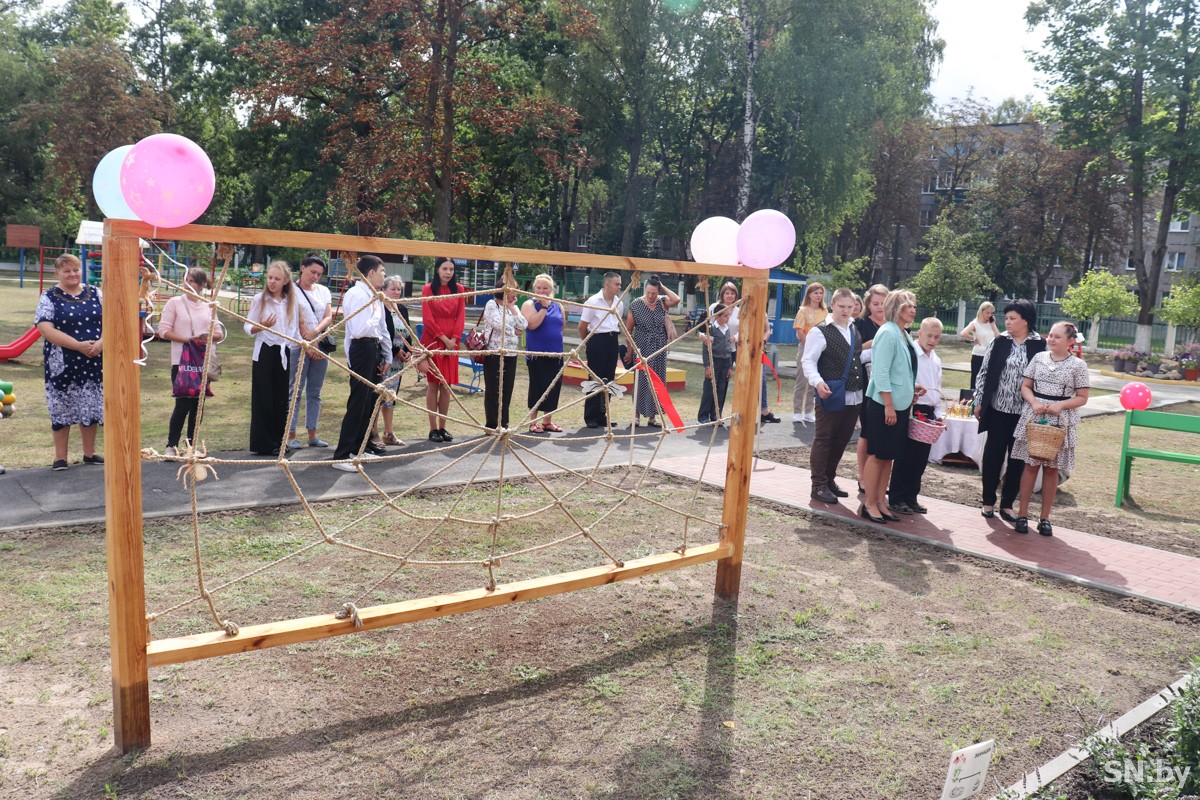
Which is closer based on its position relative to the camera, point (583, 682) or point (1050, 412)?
point (583, 682)

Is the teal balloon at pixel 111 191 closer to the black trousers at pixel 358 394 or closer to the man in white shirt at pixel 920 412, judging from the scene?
the black trousers at pixel 358 394

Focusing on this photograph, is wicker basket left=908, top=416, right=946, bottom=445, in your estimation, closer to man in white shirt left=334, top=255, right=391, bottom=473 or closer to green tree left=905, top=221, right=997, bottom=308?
man in white shirt left=334, top=255, right=391, bottom=473

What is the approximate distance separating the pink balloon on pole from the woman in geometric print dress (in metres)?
4.54

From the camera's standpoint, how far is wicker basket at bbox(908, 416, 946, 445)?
6844 mm

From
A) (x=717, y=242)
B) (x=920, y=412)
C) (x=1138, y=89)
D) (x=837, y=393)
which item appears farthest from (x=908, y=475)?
(x=1138, y=89)

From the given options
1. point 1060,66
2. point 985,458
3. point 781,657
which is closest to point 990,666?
point 781,657

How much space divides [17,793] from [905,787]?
2997 millimetres

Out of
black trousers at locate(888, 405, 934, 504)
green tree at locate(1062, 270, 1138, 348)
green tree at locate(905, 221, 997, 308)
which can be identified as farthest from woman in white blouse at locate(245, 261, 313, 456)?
green tree at locate(905, 221, 997, 308)

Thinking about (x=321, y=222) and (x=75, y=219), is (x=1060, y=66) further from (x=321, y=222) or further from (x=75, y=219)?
(x=75, y=219)

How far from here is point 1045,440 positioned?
21.0 ft

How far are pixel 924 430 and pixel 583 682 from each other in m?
4.01

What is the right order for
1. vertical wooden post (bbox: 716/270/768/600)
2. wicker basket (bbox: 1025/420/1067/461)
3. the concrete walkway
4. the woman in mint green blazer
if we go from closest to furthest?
1. vertical wooden post (bbox: 716/270/768/600)
2. the concrete walkway
3. wicker basket (bbox: 1025/420/1067/461)
4. the woman in mint green blazer

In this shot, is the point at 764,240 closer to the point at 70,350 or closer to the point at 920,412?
the point at 920,412

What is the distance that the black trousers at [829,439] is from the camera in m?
7.16
